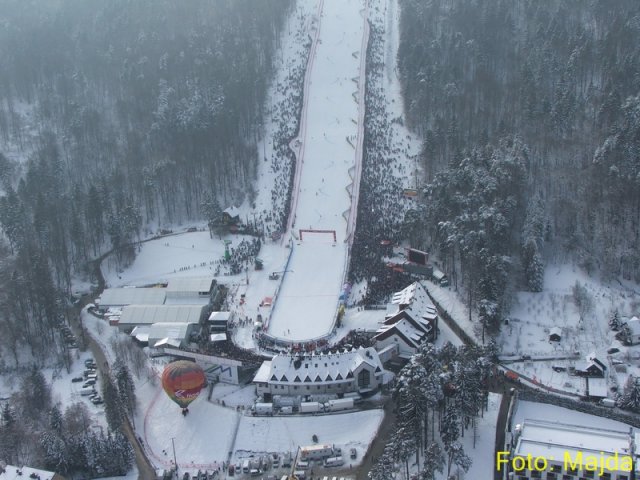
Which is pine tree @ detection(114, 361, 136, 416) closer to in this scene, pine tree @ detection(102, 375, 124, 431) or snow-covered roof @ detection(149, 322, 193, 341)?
pine tree @ detection(102, 375, 124, 431)

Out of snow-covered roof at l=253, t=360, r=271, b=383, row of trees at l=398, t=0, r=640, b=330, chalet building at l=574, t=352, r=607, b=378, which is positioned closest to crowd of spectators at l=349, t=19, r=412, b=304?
row of trees at l=398, t=0, r=640, b=330

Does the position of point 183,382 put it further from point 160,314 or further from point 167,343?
point 160,314

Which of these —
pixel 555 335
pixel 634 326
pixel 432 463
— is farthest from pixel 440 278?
pixel 432 463

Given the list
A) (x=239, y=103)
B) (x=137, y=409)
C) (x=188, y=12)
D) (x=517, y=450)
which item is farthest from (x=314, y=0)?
(x=517, y=450)

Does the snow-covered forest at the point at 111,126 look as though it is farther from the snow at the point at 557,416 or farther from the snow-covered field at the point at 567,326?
the snow at the point at 557,416

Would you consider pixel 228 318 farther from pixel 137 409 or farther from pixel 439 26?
pixel 439 26

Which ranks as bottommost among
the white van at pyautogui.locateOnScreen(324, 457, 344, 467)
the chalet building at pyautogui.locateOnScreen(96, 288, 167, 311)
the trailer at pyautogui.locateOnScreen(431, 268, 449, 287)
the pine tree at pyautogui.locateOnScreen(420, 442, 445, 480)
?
the white van at pyautogui.locateOnScreen(324, 457, 344, 467)
